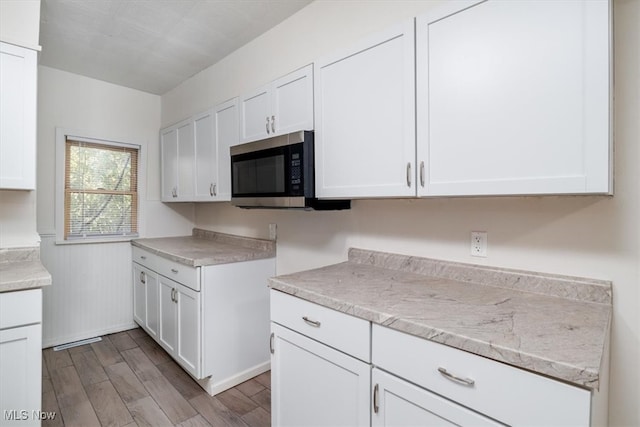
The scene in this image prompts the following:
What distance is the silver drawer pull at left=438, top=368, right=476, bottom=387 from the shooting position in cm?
88

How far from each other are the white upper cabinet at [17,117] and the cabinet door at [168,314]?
3.51ft

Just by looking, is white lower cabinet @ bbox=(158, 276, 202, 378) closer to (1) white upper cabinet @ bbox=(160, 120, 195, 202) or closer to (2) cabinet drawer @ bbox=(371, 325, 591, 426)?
(1) white upper cabinet @ bbox=(160, 120, 195, 202)

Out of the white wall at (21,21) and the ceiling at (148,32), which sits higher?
the ceiling at (148,32)

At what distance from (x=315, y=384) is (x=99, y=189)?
9.75 ft

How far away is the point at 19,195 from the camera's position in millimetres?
2027

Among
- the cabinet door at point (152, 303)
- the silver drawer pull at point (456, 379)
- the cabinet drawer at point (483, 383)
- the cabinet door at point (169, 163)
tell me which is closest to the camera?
the cabinet drawer at point (483, 383)

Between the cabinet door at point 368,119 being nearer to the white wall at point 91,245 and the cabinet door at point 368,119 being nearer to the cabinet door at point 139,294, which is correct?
the cabinet door at point 139,294

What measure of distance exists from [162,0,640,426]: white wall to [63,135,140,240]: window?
151cm

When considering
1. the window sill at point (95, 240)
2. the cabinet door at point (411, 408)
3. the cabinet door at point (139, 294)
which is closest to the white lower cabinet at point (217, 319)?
the cabinet door at point (139, 294)

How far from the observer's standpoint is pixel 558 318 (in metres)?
1.01

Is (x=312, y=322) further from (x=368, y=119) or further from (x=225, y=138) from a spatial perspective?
(x=225, y=138)

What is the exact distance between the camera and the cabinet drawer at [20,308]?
1.42m

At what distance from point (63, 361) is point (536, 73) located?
3.56 meters

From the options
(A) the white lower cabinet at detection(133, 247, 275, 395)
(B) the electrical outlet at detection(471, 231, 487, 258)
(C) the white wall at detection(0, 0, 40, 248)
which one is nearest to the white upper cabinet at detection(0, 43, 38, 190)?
(C) the white wall at detection(0, 0, 40, 248)
